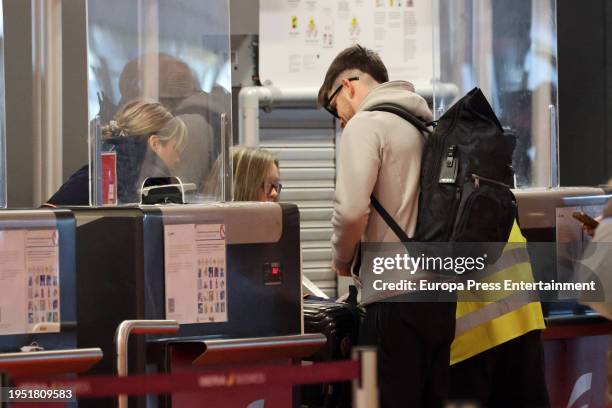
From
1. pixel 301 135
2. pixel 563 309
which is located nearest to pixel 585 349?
pixel 563 309

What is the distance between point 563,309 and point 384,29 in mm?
Result: 3291

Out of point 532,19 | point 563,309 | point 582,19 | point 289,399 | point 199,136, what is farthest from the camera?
point 582,19

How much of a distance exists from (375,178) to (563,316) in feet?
3.56

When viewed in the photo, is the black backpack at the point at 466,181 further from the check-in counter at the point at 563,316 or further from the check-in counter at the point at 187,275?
the check-in counter at the point at 563,316

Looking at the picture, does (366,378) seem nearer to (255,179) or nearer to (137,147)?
(137,147)

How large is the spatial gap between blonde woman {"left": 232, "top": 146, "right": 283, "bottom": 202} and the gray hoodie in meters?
1.38

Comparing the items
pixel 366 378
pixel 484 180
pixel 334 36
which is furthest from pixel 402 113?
pixel 334 36

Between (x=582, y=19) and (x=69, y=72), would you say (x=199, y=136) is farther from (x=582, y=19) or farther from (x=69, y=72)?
(x=582, y=19)

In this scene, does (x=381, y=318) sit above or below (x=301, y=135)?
below

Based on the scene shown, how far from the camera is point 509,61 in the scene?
16.5ft

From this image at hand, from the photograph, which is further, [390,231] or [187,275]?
[390,231]

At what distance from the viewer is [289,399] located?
3.51 m

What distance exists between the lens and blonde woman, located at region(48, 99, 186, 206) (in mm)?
3736

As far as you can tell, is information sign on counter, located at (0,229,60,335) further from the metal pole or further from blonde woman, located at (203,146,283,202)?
blonde woman, located at (203,146,283,202)
